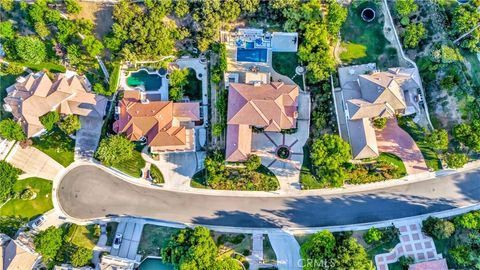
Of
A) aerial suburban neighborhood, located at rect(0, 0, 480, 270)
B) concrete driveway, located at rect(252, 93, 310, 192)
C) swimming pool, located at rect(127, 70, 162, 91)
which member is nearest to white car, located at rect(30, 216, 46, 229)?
aerial suburban neighborhood, located at rect(0, 0, 480, 270)

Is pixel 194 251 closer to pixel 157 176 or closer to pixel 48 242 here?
pixel 157 176

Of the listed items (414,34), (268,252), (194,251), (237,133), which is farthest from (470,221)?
(194,251)

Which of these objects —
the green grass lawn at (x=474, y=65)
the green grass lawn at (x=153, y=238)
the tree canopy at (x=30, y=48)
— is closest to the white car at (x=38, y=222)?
the green grass lawn at (x=153, y=238)

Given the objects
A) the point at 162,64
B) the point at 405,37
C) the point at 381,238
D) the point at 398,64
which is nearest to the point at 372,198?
the point at 381,238

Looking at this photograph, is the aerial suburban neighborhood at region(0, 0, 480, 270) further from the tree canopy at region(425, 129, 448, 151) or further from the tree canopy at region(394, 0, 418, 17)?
the tree canopy at region(425, 129, 448, 151)

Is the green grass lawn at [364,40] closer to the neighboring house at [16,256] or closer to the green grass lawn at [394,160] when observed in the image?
the green grass lawn at [394,160]

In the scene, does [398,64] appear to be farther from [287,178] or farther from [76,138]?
[76,138]
